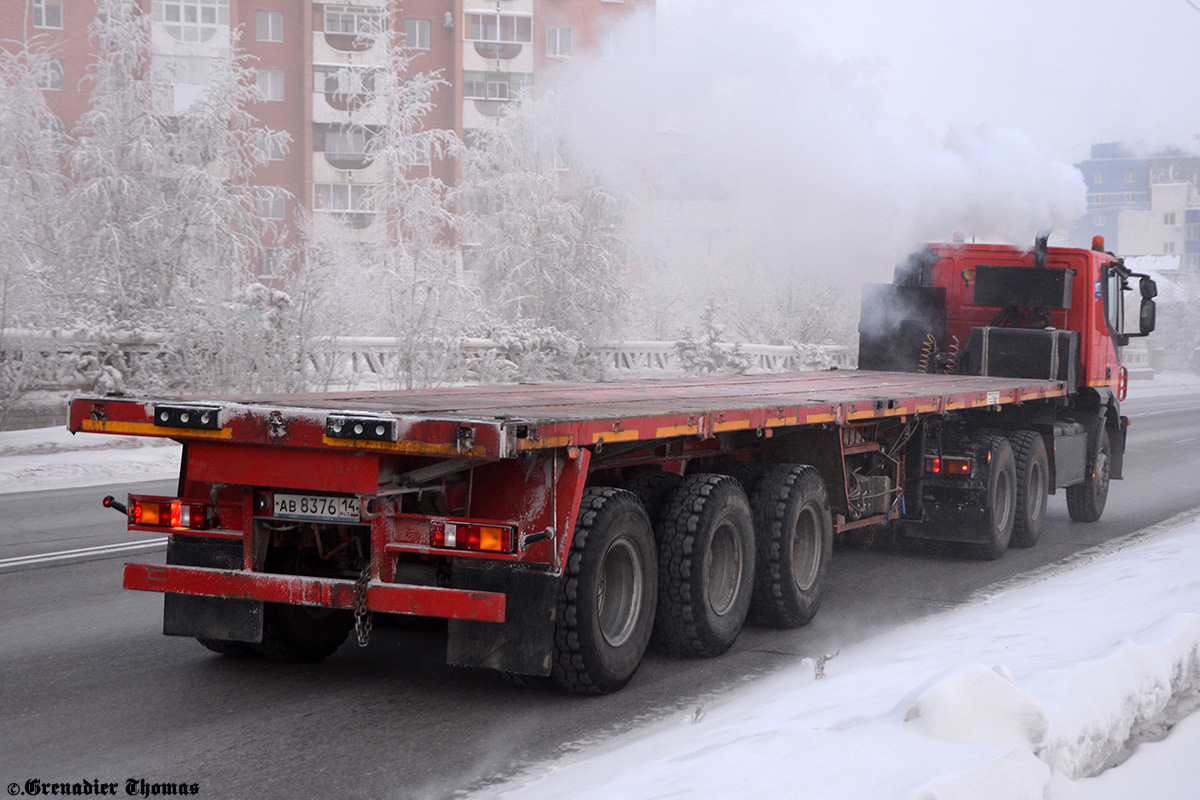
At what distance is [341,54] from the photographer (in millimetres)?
54344

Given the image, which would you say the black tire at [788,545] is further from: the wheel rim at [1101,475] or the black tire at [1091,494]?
the wheel rim at [1101,475]

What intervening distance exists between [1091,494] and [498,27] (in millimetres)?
47519

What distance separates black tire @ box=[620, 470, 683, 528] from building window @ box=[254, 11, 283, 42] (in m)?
52.3

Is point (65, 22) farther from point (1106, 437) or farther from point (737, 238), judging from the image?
A: point (1106, 437)

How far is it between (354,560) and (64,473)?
37.0 ft

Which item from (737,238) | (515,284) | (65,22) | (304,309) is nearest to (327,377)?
(304,309)

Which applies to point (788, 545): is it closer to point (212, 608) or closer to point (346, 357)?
point (212, 608)

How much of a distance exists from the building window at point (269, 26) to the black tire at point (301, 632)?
5212 cm

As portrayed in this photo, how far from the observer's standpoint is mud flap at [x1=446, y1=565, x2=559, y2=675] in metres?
5.43

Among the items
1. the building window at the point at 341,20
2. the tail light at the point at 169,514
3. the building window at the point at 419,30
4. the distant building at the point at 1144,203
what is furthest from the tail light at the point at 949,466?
the distant building at the point at 1144,203

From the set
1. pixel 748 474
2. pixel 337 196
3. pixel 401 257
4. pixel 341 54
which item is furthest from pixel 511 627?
pixel 341 54

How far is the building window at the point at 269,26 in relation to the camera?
2124 inches

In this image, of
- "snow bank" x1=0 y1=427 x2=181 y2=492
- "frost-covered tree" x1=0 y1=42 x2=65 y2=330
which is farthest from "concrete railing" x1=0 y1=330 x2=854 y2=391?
"frost-covered tree" x1=0 y1=42 x2=65 y2=330

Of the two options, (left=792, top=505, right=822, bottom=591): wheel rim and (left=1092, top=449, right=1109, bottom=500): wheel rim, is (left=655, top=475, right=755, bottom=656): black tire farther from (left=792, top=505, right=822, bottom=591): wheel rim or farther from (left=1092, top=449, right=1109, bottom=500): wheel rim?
(left=1092, top=449, right=1109, bottom=500): wheel rim
